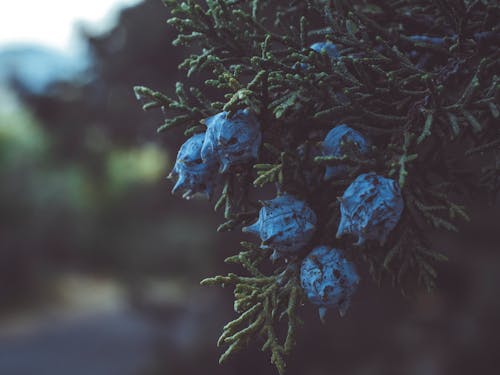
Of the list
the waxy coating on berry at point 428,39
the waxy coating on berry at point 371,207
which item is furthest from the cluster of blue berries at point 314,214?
the waxy coating on berry at point 428,39

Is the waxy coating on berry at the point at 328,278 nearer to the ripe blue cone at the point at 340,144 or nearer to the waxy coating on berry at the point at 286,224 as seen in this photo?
the waxy coating on berry at the point at 286,224

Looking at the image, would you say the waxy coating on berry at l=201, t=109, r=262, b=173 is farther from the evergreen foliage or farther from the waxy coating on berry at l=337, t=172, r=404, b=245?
the waxy coating on berry at l=337, t=172, r=404, b=245

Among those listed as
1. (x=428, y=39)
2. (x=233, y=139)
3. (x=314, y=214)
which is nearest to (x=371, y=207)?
(x=314, y=214)

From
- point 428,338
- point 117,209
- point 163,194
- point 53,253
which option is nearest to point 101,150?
point 163,194

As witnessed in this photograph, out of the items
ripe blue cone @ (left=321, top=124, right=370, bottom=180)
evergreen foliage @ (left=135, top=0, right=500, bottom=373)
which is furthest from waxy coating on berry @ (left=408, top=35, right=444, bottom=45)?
ripe blue cone @ (left=321, top=124, right=370, bottom=180)

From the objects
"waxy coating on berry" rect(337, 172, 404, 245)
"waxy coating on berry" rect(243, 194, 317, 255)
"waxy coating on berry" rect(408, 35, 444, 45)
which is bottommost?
"waxy coating on berry" rect(337, 172, 404, 245)

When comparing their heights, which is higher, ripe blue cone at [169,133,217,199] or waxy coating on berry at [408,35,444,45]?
waxy coating on berry at [408,35,444,45]
